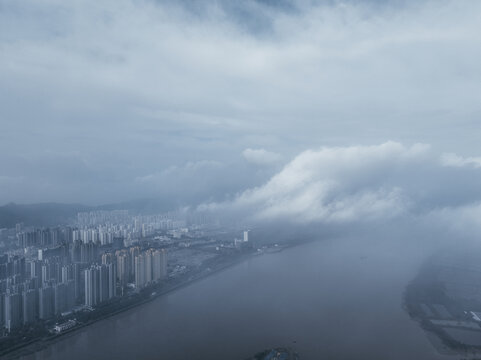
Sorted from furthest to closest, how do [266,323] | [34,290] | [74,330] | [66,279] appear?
[66,279], [34,290], [266,323], [74,330]

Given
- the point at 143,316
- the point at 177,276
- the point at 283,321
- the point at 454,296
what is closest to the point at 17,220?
the point at 177,276

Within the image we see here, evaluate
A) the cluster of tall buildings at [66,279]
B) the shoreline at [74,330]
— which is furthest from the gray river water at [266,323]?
the cluster of tall buildings at [66,279]

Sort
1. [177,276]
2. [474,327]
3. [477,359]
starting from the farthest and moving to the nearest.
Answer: [177,276]
[474,327]
[477,359]

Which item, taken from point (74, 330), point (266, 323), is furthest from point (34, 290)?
point (266, 323)

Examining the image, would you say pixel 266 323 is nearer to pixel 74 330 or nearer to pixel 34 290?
pixel 74 330

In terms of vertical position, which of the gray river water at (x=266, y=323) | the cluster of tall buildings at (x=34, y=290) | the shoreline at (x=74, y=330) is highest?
the cluster of tall buildings at (x=34, y=290)

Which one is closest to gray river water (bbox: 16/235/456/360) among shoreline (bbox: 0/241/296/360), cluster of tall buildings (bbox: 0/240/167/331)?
shoreline (bbox: 0/241/296/360)

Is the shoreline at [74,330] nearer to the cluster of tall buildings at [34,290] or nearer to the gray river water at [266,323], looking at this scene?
the gray river water at [266,323]

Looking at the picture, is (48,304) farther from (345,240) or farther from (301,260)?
(345,240)
